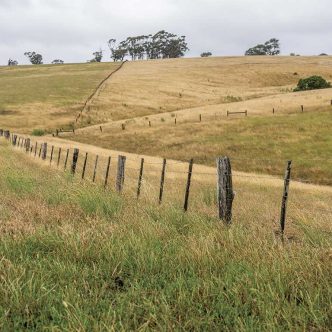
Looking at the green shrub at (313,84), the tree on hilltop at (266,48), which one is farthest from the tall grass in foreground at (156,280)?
the tree on hilltop at (266,48)

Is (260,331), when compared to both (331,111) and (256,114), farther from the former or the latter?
(256,114)

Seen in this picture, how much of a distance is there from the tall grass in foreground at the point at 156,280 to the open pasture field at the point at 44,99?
59109 mm

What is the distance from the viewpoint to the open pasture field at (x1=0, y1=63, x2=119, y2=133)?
67.1 metres

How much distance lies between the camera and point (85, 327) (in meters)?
3.79

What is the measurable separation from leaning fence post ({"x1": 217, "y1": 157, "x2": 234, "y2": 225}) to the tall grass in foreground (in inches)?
60.5

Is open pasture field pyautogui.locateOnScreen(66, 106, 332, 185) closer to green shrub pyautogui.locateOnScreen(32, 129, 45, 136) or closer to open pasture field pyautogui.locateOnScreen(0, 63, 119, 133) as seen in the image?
green shrub pyautogui.locateOnScreen(32, 129, 45, 136)

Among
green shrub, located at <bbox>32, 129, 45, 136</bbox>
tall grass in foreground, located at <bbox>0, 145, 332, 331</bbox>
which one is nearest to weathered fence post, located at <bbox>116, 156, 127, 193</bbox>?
tall grass in foreground, located at <bbox>0, 145, 332, 331</bbox>

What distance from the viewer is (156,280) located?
16.0ft

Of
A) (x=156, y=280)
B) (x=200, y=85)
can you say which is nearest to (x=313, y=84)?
(x=200, y=85)

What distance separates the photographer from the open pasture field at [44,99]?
220 feet

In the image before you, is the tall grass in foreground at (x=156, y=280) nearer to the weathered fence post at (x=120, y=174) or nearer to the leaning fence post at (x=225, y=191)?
the leaning fence post at (x=225, y=191)

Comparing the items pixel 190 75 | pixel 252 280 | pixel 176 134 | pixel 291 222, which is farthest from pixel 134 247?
pixel 190 75

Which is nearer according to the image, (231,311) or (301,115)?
(231,311)

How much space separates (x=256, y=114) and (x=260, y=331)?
178 ft
